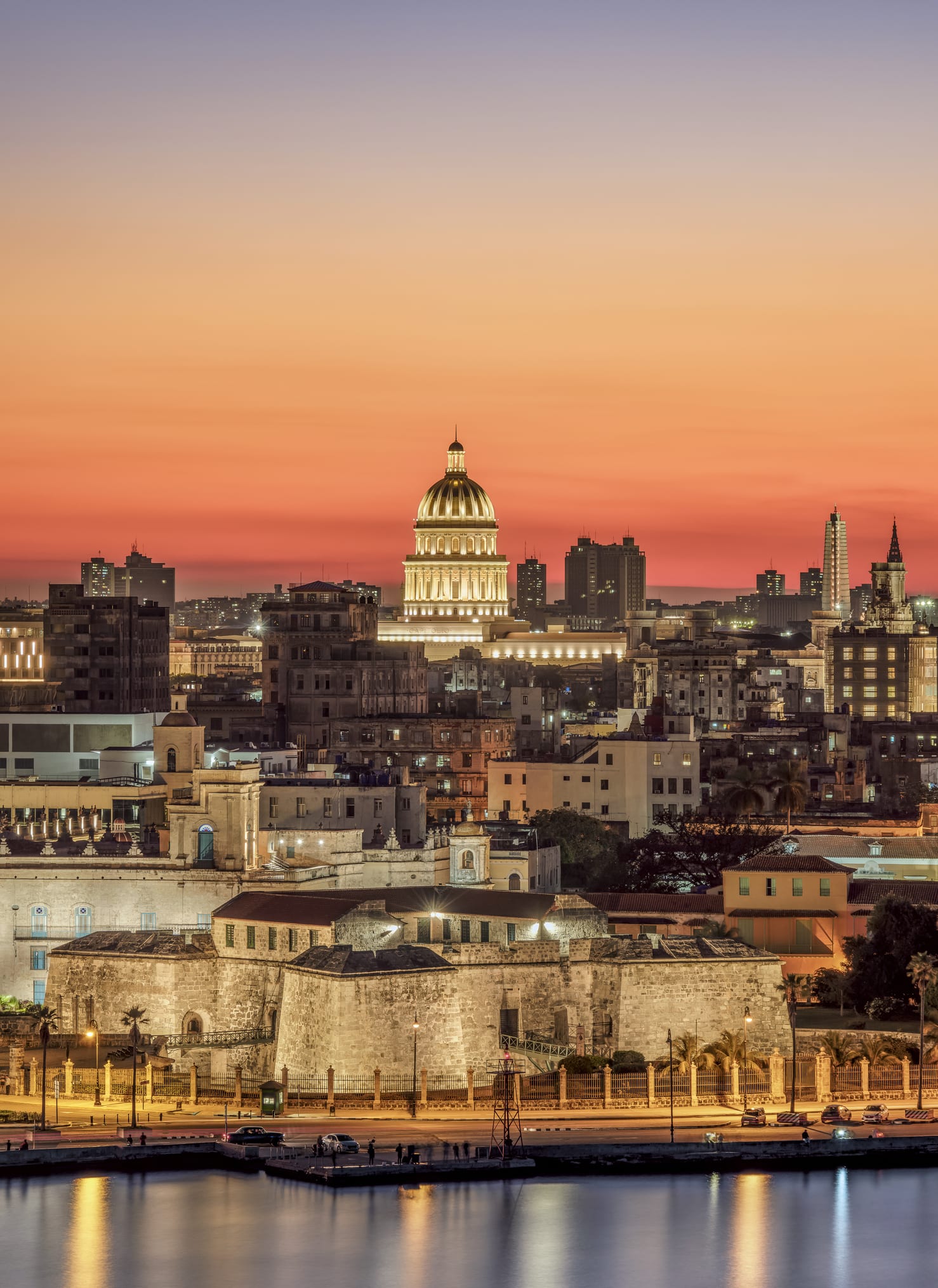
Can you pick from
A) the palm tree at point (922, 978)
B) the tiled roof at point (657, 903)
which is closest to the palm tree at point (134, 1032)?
the tiled roof at point (657, 903)

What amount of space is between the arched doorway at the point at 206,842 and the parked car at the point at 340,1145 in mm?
18059

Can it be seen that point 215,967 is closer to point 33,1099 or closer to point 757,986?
point 33,1099

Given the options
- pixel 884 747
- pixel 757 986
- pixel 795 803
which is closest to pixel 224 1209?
pixel 757 986

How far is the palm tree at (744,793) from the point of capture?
122000mm

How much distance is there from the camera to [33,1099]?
2963 inches

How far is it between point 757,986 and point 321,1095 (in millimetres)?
12013

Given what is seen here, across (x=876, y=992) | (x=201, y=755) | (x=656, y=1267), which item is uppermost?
(x=201, y=755)

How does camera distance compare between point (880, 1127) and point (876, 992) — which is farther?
point (876, 992)

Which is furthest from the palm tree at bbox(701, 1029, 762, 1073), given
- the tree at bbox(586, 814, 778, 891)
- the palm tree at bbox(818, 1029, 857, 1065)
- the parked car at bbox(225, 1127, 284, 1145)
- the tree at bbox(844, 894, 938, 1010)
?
the tree at bbox(586, 814, 778, 891)

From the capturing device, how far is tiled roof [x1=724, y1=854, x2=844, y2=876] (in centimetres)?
8900

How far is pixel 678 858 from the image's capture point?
107 metres

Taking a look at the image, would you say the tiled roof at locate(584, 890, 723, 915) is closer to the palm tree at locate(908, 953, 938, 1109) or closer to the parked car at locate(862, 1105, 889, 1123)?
the palm tree at locate(908, 953, 938, 1109)

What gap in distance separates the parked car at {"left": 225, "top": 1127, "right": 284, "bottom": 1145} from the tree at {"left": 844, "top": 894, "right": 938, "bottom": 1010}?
737 inches

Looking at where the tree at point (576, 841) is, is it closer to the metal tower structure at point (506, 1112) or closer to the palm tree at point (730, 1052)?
the palm tree at point (730, 1052)
